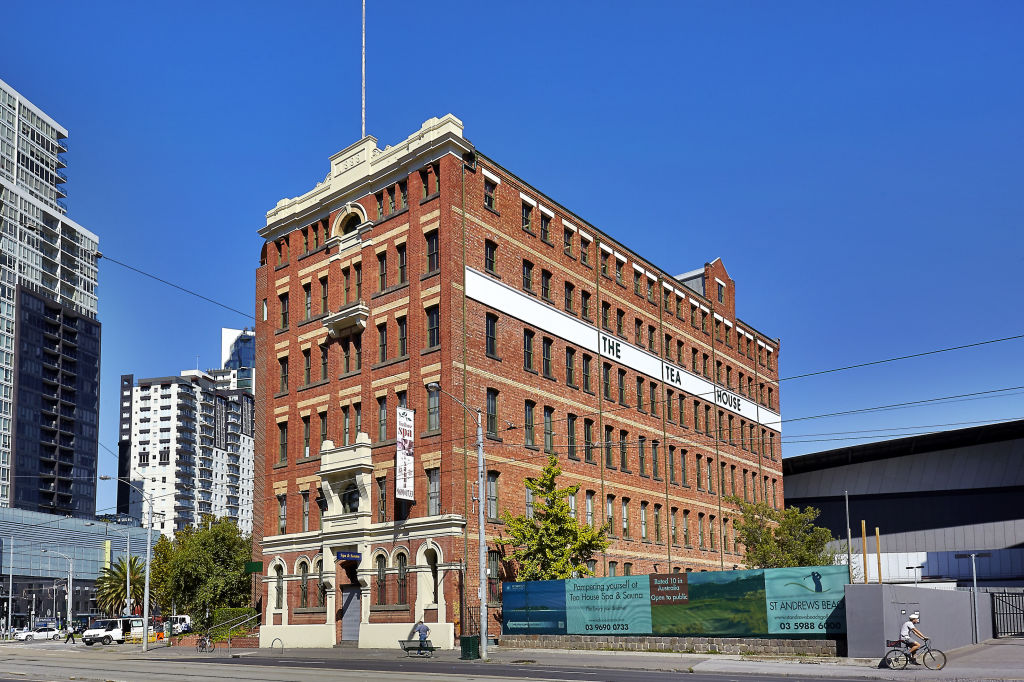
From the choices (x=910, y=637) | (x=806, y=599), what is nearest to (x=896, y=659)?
(x=910, y=637)

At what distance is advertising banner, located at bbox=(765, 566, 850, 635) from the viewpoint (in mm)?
35156

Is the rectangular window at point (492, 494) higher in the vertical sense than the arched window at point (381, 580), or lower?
higher

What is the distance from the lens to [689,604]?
39.9 meters

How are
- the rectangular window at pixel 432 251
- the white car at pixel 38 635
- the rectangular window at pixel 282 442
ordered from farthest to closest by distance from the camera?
1. the white car at pixel 38 635
2. the rectangular window at pixel 282 442
3. the rectangular window at pixel 432 251

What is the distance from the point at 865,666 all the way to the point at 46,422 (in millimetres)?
169002

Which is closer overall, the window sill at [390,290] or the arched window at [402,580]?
the arched window at [402,580]

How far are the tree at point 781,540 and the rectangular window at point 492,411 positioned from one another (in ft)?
78.8

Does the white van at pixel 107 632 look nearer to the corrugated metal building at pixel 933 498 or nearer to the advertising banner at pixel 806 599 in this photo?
the advertising banner at pixel 806 599

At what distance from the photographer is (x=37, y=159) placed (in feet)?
620

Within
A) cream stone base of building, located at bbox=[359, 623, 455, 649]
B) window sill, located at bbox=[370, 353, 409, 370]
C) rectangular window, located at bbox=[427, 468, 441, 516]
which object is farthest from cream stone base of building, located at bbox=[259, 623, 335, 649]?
window sill, located at bbox=[370, 353, 409, 370]

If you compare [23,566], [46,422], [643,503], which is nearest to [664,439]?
[643,503]

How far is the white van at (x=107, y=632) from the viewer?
228 feet

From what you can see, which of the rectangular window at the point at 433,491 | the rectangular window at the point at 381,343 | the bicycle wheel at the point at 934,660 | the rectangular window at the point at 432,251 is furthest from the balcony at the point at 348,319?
the bicycle wheel at the point at 934,660

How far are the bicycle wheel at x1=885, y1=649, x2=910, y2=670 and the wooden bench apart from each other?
18876 millimetres
